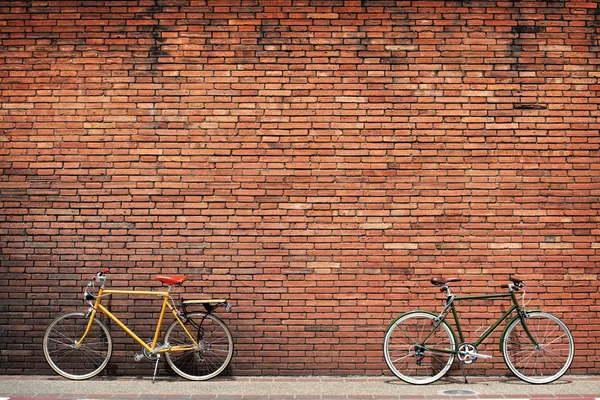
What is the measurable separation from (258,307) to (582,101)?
4498mm

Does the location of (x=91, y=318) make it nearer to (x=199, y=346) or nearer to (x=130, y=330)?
(x=130, y=330)

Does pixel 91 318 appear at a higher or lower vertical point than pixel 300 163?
lower

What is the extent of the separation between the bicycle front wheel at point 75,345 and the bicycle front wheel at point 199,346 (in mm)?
768

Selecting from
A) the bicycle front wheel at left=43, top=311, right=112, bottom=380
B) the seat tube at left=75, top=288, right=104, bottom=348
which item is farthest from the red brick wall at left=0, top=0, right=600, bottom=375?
the seat tube at left=75, top=288, right=104, bottom=348

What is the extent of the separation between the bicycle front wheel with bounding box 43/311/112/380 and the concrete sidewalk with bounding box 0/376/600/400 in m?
0.19

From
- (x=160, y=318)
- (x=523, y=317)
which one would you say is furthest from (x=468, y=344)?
(x=160, y=318)

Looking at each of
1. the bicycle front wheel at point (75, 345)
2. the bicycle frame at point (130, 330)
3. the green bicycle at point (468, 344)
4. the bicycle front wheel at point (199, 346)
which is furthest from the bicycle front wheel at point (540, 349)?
the bicycle front wheel at point (75, 345)

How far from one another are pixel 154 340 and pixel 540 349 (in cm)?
431

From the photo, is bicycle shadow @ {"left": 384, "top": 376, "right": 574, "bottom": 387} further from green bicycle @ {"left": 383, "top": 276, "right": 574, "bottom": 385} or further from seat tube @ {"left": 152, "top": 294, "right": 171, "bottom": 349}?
seat tube @ {"left": 152, "top": 294, "right": 171, "bottom": 349}

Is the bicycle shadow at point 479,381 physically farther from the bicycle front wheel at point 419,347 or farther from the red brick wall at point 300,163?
the red brick wall at point 300,163

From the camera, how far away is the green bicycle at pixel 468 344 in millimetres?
7531

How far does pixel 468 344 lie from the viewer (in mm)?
7527

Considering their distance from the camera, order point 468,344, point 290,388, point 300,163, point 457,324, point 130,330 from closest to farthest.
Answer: point 290,388, point 468,344, point 457,324, point 130,330, point 300,163

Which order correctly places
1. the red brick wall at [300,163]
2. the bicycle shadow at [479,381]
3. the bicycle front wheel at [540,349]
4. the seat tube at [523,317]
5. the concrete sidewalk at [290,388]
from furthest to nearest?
the red brick wall at [300,163] < the bicycle front wheel at [540,349] < the seat tube at [523,317] < the bicycle shadow at [479,381] < the concrete sidewalk at [290,388]
